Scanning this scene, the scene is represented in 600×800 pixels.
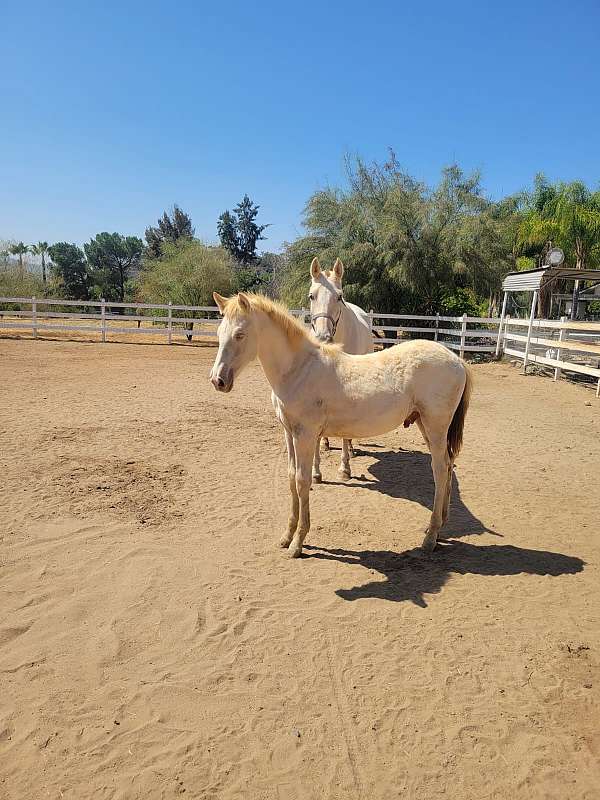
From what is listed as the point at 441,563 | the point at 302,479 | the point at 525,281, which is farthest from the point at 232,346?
the point at 525,281

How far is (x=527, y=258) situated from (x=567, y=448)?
26.0 m

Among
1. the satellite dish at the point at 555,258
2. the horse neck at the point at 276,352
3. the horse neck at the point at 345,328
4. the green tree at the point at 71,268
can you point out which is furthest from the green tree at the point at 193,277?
the horse neck at the point at 276,352

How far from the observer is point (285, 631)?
3061 mm

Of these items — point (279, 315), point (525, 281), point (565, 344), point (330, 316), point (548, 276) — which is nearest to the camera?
point (279, 315)

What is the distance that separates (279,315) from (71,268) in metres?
48.5

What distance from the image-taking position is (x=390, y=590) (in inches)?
140

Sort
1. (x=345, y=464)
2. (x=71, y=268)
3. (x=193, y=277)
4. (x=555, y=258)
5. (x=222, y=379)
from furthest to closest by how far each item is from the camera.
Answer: (x=71, y=268) → (x=193, y=277) → (x=555, y=258) → (x=345, y=464) → (x=222, y=379)

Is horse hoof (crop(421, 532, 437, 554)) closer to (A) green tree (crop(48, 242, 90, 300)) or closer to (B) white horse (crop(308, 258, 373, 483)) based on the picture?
(B) white horse (crop(308, 258, 373, 483))

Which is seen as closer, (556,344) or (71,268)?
(556,344)

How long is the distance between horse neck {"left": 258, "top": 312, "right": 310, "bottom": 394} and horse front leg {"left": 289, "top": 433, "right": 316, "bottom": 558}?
0.46m

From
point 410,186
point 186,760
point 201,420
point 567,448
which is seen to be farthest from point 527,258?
point 186,760

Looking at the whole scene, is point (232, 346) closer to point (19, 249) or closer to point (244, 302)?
point (244, 302)

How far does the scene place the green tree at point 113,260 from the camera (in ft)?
149

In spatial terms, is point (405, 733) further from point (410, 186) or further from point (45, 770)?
point (410, 186)
